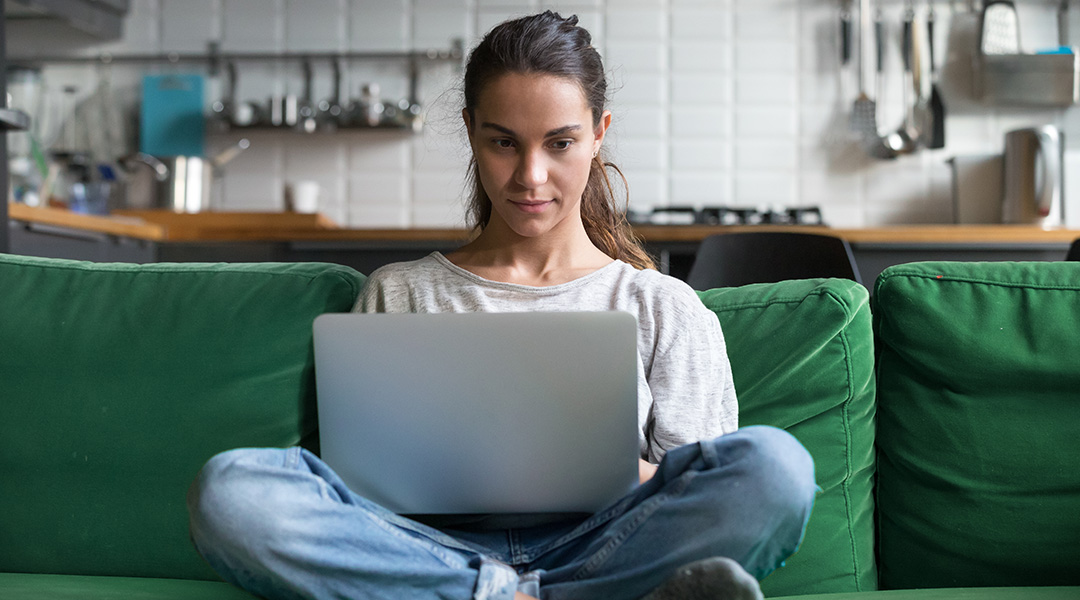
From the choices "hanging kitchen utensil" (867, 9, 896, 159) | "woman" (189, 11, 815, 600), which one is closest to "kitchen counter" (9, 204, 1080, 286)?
"hanging kitchen utensil" (867, 9, 896, 159)

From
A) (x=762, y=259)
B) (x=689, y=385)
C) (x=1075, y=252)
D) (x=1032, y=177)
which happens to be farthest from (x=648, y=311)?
(x=1032, y=177)

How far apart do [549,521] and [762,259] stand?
1.15 m

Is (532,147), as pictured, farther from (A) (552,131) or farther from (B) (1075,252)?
(B) (1075,252)

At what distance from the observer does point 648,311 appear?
131 cm

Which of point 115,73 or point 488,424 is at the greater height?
point 115,73

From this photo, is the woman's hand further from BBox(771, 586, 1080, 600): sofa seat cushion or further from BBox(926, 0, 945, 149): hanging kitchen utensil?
BBox(926, 0, 945, 149): hanging kitchen utensil

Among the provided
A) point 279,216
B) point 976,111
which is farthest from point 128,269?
point 976,111

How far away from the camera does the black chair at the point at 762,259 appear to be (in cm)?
209

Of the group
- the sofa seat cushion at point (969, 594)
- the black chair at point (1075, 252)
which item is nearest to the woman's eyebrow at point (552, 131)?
the sofa seat cushion at point (969, 594)

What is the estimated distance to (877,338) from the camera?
137cm

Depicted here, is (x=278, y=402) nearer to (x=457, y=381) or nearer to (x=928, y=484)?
(x=457, y=381)

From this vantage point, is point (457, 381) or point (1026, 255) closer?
point (457, 381)

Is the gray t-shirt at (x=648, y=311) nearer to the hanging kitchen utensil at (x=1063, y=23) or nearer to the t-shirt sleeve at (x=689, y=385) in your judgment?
the t-shirt sleeve at (x=689, y=385)

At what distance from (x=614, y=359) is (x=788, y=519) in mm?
229
